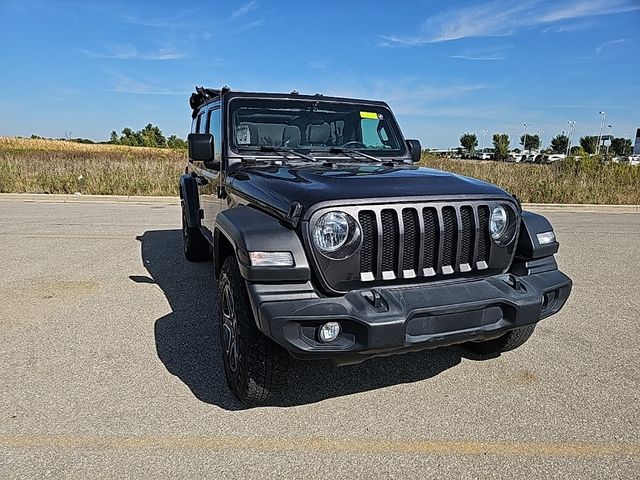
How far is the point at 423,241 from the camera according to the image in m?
2.63

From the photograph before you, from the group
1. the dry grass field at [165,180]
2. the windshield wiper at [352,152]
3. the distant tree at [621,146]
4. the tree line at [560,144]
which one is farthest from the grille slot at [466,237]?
the distant tree at [621,146]

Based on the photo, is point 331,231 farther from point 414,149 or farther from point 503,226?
point 414,149

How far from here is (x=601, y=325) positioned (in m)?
4.14

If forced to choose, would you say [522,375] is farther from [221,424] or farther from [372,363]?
[221,424]

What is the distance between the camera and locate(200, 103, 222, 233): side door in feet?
13.4

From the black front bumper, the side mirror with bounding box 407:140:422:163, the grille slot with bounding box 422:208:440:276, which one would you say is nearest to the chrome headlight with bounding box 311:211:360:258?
the black front bumper

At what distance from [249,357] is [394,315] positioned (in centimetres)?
82

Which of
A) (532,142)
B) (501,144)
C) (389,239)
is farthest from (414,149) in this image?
(532,142)

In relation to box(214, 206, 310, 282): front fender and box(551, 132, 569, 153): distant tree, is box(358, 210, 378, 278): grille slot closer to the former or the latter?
box(214, 206, 310, 282): front fender

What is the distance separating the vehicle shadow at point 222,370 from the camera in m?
2.98

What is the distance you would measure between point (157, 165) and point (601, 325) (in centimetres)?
1326

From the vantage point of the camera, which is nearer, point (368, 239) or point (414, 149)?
point (368, 239)

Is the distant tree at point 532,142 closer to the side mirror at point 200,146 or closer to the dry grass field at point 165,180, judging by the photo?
the dry grass field at point 165,180

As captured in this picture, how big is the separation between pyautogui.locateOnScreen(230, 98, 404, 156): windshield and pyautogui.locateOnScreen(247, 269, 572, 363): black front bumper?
1.91 meters
